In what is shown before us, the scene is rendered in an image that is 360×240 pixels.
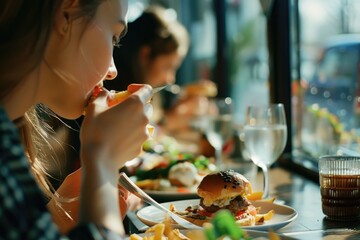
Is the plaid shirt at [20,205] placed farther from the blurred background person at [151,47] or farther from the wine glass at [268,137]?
the blurred background person at [151,47]

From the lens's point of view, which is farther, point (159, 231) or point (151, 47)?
point (151, 47)

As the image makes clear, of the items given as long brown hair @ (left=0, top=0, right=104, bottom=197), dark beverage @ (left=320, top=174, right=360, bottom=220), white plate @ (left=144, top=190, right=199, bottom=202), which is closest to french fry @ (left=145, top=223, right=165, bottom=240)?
long brown hair @ (left=0, top=0, right=104, bottom=197)

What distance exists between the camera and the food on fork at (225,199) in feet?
4.82

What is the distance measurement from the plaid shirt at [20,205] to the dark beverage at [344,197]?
69 centimetres

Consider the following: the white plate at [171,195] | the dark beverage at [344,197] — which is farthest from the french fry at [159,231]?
the white plate at [171,195]

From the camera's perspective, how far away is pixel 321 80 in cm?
255

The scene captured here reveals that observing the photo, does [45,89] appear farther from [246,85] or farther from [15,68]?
[246,85]

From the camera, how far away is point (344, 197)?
152cm

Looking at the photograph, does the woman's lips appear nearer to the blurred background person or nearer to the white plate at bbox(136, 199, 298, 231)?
the white plate at bbox(136, 199, 298, 231)

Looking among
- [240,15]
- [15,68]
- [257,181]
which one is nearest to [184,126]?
[240,15]

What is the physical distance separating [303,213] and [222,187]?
0.27m

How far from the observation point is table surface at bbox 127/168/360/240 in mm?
1379

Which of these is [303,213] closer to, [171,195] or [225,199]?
[225,199]

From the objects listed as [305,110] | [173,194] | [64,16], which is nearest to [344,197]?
[173,194]
